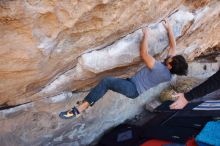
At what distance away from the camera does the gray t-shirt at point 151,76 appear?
3.47 metres

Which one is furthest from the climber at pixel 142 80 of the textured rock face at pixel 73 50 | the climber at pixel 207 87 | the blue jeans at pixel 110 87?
the climber at pixel 207 87

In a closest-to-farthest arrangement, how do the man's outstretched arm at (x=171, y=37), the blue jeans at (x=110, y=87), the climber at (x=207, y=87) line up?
the climber at (x=207, y=87) < the blue jeans at (x=110, y=87) < the man's outstretched arm at (x=171, y=37)

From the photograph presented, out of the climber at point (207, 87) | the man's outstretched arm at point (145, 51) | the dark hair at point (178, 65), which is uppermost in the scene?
the man's outstretched arm at point (145, 51)

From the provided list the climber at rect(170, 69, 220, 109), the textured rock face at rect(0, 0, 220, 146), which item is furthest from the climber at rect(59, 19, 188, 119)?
the climber at rect(170, 69, 220, 109)

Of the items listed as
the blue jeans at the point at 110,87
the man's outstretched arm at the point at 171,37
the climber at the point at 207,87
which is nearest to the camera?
the climber at the point at 207,87

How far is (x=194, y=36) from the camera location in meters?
4.49

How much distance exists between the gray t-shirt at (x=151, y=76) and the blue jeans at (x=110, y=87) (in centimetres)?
6

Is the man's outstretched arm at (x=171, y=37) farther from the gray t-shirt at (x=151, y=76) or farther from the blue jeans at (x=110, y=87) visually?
the blue jeans at (x=110, y=87)

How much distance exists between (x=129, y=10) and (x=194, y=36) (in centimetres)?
174

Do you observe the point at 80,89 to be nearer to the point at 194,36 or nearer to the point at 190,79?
the point at 194,36

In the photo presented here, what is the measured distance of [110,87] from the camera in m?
3.48

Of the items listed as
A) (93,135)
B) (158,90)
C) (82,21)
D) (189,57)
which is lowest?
(93,135)

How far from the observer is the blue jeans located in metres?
3.40

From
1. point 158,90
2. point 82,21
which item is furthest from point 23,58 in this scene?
point 158,90
